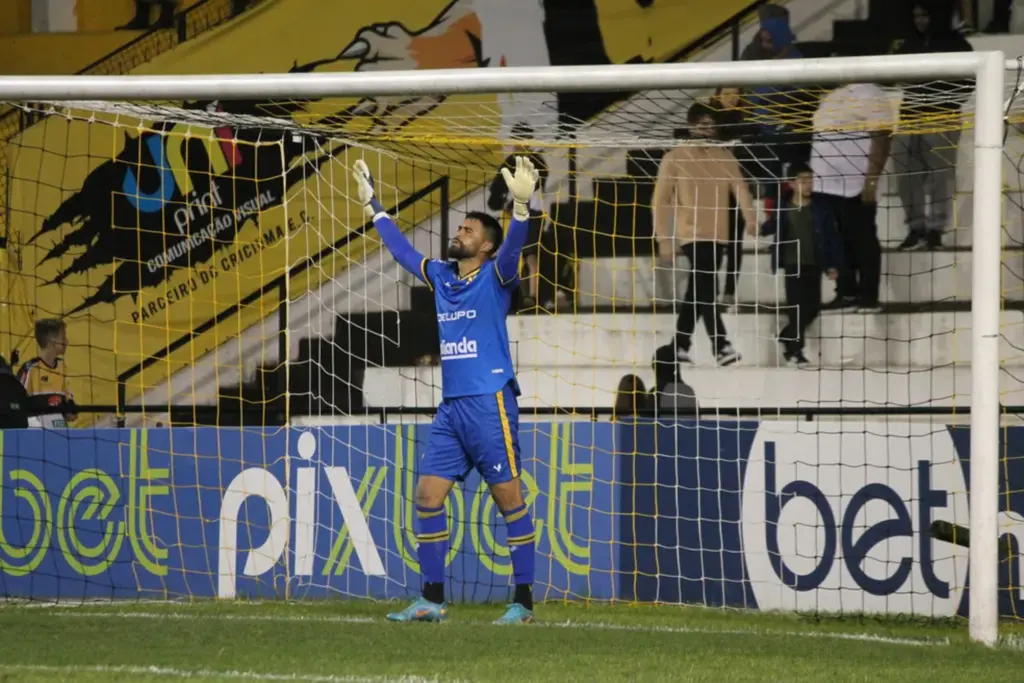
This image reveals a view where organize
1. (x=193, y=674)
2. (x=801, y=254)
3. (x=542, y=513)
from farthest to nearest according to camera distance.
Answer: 1. (x=801, y=254)
2. (x=542, y=513)
3. (x=193, y=674)

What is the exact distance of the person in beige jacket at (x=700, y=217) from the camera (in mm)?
9094

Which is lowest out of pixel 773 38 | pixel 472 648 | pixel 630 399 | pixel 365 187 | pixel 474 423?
pixel 472 648

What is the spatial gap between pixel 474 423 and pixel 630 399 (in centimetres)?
316

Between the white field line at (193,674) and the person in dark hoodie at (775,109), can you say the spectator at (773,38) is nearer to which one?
the person in dark hoodie at (775,109)

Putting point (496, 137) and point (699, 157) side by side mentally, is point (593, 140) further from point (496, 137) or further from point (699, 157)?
point (699, 157)

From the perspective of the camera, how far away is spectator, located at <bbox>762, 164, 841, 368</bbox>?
9.19 m

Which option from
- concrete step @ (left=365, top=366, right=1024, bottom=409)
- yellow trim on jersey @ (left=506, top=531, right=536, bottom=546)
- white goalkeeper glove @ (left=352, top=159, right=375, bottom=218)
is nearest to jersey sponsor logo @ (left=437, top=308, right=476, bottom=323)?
white goalkeeper glove @ (left=352, top=159, right=375, bottom=218)

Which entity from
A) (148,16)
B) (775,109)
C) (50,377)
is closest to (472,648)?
(775,109)

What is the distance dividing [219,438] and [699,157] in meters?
3.68

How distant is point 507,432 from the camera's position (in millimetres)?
5914

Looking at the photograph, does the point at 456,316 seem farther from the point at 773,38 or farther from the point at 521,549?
the point at 773,38

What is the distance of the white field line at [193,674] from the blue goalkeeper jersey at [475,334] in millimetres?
1737

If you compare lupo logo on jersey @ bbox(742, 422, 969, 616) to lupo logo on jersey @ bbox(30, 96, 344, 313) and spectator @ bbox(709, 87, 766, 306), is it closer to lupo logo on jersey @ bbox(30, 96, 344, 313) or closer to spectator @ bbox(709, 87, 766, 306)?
spectator @ bbox(709, 87, 766, 306)

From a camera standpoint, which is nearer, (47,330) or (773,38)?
(47,330)
